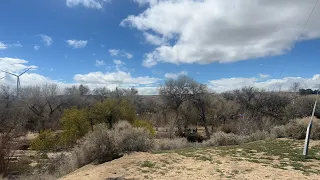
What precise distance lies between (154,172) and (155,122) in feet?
157

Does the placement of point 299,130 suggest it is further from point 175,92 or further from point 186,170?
point 175,92

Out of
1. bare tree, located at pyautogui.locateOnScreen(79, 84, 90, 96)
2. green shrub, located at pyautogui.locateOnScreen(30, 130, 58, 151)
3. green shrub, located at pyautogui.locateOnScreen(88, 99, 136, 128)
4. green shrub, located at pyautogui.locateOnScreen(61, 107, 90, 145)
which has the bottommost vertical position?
green shrub, located at pyautogui.locateOnScreen(30, 130, 58, 151)

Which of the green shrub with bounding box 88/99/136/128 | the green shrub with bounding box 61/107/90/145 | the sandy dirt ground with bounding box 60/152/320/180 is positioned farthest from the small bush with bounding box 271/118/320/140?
the green shrub with bounding box 61/107/90/145

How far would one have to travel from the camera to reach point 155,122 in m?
57.6

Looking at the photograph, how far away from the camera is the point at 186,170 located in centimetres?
1006

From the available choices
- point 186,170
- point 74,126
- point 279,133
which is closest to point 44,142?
point 74,126

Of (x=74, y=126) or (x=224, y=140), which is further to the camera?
(x=74, y=126)

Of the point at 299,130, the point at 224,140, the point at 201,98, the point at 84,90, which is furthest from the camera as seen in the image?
the point at 84,90

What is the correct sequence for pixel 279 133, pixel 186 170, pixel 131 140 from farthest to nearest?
pixel 279 133, pixel 131 140, pixel 186 170

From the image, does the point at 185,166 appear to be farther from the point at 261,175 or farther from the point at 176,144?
the point at 176,144

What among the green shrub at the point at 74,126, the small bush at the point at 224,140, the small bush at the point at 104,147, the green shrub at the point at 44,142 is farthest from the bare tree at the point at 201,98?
the small bush at the point at 104,147

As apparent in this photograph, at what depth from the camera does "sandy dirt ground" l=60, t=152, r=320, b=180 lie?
9.12m

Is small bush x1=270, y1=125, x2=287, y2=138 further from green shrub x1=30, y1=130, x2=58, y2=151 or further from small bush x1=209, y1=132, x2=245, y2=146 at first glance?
green shrub x1=30, y1=130, x2=58, y2=151

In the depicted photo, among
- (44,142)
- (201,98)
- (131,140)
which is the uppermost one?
(201,98)
